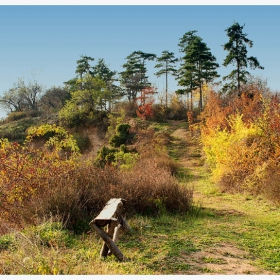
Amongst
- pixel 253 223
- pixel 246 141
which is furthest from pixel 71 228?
pixel 246 141

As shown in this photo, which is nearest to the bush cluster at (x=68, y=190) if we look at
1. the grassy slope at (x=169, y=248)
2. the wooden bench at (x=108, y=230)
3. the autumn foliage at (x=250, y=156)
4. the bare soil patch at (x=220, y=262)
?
the grassy slope at (x=169, y=248)

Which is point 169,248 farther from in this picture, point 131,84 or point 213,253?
point 131,84

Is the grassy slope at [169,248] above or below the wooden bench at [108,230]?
below

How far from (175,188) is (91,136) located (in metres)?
21.1

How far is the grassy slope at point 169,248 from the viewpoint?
4156 millimetres

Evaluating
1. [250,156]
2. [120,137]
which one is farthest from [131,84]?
[250,156]

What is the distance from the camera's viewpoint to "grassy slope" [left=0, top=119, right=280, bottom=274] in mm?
4156

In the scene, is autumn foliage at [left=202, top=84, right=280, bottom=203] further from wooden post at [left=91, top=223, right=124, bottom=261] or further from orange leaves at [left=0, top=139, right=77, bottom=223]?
wooden post at [left=91, top=223, right=124, bottom=261]

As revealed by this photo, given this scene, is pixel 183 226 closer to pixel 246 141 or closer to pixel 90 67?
pixel 246 141

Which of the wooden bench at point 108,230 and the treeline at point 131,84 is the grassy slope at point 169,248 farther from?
the treeline at point 131,84

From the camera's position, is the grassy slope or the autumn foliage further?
the autumn foliage

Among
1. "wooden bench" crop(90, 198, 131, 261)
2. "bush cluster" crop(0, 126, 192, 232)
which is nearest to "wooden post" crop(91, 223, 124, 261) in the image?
"wooden bench" crop(90, 198, 131, 261)

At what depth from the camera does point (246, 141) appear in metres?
13.3

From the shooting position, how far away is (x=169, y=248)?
5.32 m
